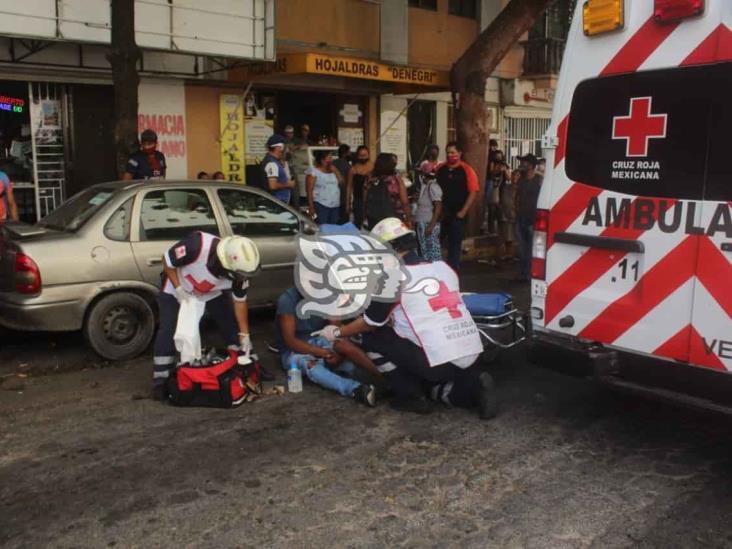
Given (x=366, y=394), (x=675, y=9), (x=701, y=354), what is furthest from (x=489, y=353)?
(x=675, y=9)

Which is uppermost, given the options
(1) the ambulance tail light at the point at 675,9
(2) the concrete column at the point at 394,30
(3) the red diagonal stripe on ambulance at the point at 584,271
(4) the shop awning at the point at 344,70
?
(2) the concrete column at the point at 394,30

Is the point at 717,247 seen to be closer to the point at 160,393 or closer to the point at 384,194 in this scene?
the point at 160,393

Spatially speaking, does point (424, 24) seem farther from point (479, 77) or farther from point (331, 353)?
point (331, 353)

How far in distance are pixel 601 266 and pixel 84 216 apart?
4.20 metres

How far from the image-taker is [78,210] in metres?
6.50

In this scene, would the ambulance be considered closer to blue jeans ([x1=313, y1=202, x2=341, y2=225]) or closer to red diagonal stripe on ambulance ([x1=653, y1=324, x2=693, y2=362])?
red diagonal stripe on ambulance ([x1=653, y1=324, x2=693, y2=362])

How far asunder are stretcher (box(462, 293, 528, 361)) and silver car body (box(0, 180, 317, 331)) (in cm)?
196

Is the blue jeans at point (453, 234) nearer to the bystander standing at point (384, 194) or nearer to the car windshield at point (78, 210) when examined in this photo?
the bystander standing at point (384, 194)

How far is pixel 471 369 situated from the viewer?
512cm

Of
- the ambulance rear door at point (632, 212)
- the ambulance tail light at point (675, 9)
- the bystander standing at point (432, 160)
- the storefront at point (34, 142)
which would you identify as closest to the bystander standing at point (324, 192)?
the bystander standing at point (432, 160)

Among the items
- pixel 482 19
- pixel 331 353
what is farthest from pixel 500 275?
pixel 482 19

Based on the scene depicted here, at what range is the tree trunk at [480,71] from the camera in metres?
12.1

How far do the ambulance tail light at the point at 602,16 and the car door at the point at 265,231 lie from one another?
3.65 metres

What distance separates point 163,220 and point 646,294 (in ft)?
13.5
